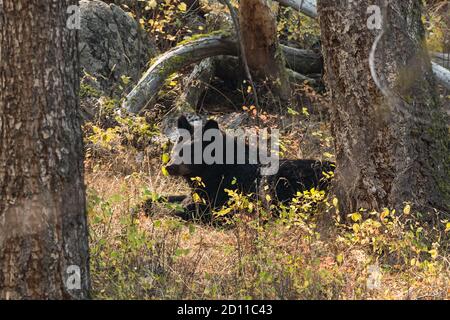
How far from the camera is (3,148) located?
427 cm

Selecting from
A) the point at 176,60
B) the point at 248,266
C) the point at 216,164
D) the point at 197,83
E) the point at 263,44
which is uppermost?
the point at 263,44

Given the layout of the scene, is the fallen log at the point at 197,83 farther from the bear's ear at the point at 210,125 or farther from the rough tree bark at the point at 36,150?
the rough tree bark at the point at 36,150

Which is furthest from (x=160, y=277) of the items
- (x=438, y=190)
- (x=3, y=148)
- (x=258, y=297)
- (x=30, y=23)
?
(x=438, y=190)

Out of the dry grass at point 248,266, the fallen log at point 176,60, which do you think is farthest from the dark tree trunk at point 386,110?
the fallen log at point 176,60

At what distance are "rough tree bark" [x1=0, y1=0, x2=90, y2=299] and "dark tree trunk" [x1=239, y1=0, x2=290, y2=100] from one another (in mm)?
6662

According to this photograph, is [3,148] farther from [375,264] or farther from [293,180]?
[293,180]

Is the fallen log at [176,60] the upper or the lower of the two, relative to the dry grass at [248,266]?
upper

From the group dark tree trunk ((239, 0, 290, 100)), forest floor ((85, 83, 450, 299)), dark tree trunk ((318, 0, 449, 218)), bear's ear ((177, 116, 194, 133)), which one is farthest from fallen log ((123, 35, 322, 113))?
dark tree trunk ((318, 0, 449, 218))

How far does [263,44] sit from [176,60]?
142 centimetres

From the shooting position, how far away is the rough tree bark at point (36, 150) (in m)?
4.20

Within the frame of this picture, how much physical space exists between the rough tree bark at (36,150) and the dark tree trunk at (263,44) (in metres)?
6.66

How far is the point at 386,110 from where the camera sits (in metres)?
6.17

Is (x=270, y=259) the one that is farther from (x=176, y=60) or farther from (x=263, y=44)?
(x=263, y=44)

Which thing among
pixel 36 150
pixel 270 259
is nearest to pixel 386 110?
pixel 270 259
